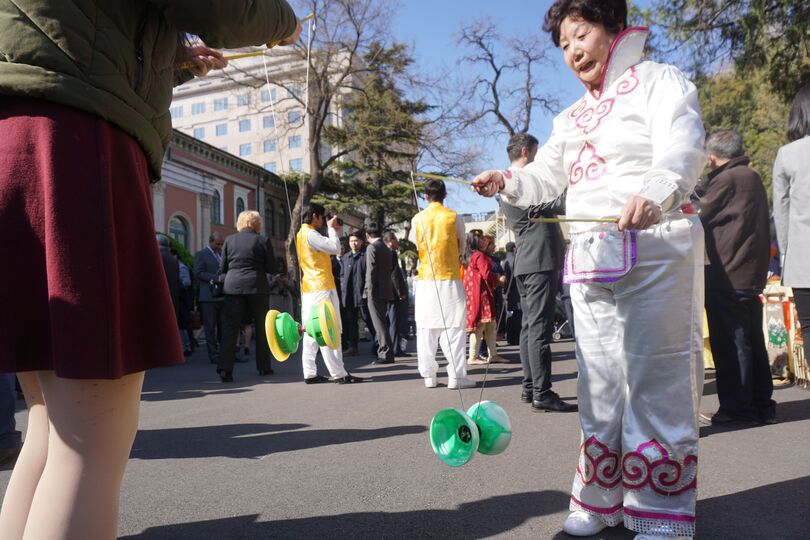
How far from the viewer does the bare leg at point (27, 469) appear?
1.38 m

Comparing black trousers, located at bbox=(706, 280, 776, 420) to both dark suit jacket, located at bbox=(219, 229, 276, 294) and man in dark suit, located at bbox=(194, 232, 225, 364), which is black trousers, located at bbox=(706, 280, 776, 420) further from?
man in dark suit, located at bbox=(194, 232, 225, 364)

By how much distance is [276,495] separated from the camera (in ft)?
8.46

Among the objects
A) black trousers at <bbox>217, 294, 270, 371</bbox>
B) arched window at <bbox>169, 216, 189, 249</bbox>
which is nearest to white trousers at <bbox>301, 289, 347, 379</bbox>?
black trousers at <bbox>217, 294, 270, 371</bbox>

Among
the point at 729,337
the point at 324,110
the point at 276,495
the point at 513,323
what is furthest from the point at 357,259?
the point at 324,110

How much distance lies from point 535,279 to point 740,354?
149cm

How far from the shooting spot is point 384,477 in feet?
9.15

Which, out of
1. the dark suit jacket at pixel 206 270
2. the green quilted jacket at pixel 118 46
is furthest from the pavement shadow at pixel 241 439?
the dark suit jacket at pixel 206 270

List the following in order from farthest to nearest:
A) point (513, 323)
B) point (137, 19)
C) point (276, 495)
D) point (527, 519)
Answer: point (513, 323)
point (276, 495)
point (527, 519)
point (137, 19)

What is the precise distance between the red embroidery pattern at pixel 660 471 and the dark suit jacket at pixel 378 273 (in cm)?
630

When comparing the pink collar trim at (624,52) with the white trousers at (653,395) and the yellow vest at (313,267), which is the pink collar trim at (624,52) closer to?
the white trousers at (653,395)

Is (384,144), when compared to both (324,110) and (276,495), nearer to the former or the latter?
(324,110)

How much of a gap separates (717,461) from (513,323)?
7.65m

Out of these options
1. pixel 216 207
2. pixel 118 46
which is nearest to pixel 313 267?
pixel 118 46

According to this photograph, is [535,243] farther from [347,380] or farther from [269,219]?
[269,219]
